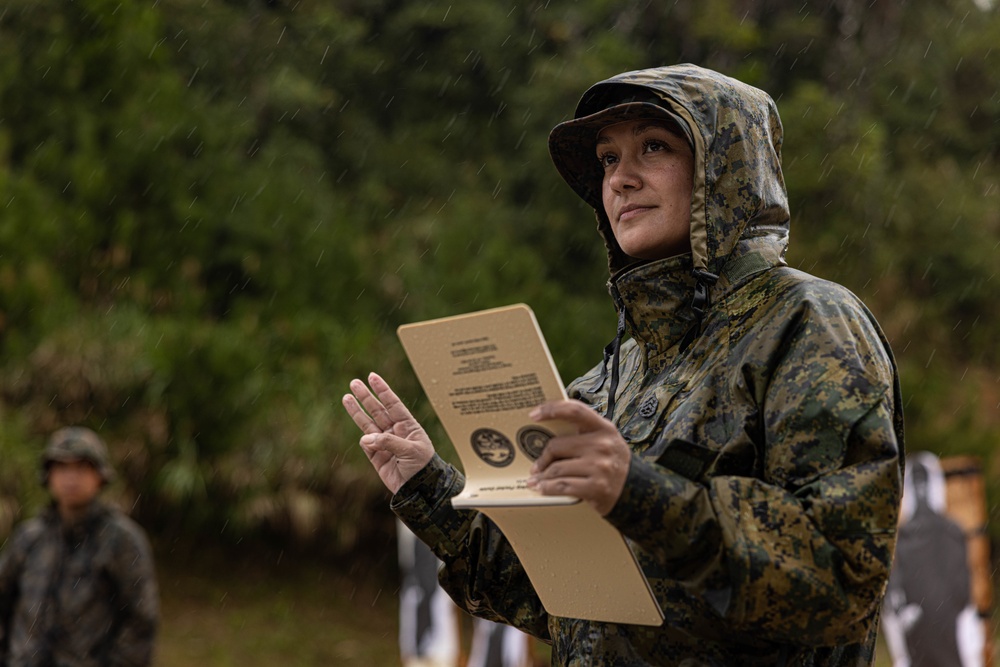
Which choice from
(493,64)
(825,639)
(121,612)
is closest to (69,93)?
(493,64)

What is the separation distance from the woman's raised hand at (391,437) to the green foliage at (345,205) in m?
8.82

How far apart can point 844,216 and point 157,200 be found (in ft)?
30.2

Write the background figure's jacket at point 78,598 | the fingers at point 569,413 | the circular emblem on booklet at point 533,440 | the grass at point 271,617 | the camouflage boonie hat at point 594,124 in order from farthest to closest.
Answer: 1. the grass at point 271,617
2. the background figure's jacket at point 78,598
3. the camouflage boonie hat at point 594,124
4. the circular emblem on booklet at point 533,440
5. the fingers at point 569,413

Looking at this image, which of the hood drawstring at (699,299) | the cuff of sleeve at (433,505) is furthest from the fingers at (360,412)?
the hood drawstring at (699,299)

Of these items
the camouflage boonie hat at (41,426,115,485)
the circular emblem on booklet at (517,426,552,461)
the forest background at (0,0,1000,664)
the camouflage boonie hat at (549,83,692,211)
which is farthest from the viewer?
the forest background at (0,0,1000,664)

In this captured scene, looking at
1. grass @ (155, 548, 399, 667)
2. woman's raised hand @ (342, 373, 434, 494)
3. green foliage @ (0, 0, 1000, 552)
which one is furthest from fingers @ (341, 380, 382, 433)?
green foliage @ (0, 0, 1000, 552)

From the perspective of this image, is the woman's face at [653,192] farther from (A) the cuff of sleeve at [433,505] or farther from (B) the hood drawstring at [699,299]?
(A) the cuff of sleeve at [433,505]

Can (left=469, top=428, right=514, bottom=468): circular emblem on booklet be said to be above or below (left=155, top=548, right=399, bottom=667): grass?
above

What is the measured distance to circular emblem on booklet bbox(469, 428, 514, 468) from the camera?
2.27 m

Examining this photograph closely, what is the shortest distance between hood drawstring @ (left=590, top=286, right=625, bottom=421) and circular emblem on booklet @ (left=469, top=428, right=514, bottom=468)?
1.53 feet

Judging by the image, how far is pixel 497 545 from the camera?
9.49 feet

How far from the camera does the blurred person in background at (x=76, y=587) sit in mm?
7191

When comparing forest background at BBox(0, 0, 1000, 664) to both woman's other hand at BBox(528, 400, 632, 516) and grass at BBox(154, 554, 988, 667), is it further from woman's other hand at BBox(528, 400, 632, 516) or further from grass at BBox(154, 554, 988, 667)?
woman's other hand at BBox(528, 400, 632, 516)

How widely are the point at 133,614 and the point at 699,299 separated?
5.63 m
